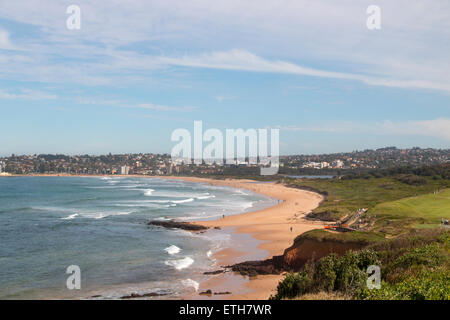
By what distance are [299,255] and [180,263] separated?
8287 mm

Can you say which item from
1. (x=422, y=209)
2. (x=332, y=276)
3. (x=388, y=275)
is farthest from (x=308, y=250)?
(x=422, y=209)

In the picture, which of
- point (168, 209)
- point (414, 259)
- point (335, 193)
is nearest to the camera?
point (414, 259)

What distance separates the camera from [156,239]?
118 ft

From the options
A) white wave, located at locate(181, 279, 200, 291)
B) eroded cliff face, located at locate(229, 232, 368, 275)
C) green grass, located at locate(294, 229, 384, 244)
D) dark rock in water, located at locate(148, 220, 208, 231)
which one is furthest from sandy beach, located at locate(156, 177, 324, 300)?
green grass, located at locate(294, 229, 384, 244)

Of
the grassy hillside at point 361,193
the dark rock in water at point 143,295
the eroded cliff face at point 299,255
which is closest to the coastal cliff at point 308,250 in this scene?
the eroded cliff face at point 299,255

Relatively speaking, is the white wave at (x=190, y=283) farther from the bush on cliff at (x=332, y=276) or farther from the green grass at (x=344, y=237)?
the green grass at (x=344, y=237)

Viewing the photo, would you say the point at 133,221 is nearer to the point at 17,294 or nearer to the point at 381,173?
the point at 17,294

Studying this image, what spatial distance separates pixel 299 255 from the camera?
84.4 feet

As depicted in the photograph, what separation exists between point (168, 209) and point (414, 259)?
4641cm

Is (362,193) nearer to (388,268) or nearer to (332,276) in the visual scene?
(388,268)

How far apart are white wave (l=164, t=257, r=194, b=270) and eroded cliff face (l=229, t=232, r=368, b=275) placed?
10.9 feet

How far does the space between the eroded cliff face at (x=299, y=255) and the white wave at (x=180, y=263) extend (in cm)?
331
